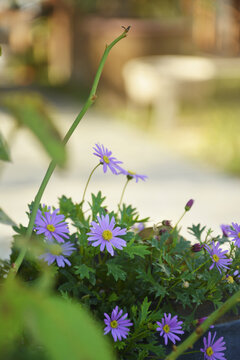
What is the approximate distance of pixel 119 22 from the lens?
932 cm

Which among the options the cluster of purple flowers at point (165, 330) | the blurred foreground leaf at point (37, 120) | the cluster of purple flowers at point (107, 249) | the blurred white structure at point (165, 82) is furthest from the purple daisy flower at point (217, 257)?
the blurred white structure at point (165, 82)

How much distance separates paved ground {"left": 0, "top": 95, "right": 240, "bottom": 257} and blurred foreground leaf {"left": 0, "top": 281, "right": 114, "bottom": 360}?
247 cm

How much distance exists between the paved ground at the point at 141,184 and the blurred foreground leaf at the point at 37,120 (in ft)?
7.90

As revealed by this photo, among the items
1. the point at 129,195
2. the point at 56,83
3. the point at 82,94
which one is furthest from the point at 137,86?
the point at 129,195

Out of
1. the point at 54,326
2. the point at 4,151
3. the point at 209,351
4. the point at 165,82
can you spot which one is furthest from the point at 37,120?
the point at 165,82

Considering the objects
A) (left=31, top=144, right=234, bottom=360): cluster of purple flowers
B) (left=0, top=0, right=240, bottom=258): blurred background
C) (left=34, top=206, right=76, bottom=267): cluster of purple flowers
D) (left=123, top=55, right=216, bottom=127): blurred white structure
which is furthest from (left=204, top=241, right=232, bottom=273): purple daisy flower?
(left=123, top=55, right=216, bottom=127): blurred white structure

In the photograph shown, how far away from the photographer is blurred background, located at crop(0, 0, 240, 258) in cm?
426

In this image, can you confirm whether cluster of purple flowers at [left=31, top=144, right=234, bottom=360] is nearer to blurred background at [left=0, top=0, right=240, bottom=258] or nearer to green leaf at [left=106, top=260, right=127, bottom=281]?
green leaf at [left=106, top=260, right=127, bottom=281]

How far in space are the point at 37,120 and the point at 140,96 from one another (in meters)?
7.21

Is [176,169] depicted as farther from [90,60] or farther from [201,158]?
[90,60]

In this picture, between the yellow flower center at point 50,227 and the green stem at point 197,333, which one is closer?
the green stem at point 197,333

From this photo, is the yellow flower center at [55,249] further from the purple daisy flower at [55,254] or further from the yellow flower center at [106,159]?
the yellow flower center at [106,159]

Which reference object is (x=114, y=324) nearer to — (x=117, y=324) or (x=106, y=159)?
(x=117, y=324)

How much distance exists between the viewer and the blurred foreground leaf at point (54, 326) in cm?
33
